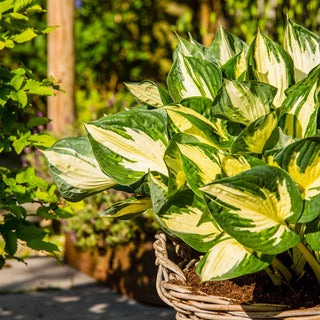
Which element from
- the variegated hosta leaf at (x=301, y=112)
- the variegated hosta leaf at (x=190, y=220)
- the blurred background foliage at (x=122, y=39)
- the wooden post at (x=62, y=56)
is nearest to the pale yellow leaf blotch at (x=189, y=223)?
the variegated hosta leaf at (x=190, y=220)

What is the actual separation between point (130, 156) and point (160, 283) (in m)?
0.27

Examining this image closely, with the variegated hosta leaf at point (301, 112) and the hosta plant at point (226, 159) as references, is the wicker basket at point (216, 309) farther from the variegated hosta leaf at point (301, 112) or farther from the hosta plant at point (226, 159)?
the variegated hosta leaf at point (301, 112)

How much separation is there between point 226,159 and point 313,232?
18cm

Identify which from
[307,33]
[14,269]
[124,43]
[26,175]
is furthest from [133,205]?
[124,43]

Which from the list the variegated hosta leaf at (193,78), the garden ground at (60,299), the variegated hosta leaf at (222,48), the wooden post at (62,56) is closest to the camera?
the variegated hosta leaf at (193,78)

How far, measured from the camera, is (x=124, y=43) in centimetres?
701

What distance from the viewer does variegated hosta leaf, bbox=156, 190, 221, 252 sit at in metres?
0.82

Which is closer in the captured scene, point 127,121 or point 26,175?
point 127,121

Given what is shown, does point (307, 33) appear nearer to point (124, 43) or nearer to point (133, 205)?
point (133, 205)

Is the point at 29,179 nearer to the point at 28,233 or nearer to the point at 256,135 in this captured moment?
the point at 28,233

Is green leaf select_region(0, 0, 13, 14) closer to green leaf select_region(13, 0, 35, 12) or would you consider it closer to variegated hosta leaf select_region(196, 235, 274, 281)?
green leaf select_region(13, 0, 35, 12)

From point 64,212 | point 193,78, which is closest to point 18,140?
point 64,212

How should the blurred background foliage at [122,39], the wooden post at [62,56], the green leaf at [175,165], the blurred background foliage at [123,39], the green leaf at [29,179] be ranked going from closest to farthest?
the green leaf at [175,165] < the green leaf at [29,179] < the wooden post at [62,56] < the blurred background foliage at [122,39] < the blurred background foliage at [123,39]

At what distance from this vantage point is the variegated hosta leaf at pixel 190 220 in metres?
0.82
